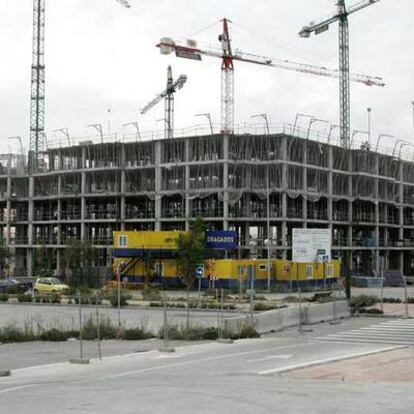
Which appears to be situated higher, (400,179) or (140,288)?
(400,179)

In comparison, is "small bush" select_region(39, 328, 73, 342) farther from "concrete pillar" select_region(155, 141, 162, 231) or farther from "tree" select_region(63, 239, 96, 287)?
"concrete pillar" select_region(155, 141, 162, 231)

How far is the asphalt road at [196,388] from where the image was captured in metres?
10.7

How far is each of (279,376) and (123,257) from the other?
174 ft

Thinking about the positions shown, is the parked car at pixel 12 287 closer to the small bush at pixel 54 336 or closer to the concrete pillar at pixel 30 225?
the concrete pillar at pixel 30 225

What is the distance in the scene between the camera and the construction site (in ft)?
262

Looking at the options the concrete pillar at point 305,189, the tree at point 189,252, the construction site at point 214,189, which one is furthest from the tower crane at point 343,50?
the tree at point 189,252

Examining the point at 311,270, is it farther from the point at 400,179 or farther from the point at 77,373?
the point at 77,373

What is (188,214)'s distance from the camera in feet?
261

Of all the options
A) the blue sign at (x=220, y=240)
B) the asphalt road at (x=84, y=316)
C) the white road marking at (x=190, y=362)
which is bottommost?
the asphalt road at (x=84, y=316)

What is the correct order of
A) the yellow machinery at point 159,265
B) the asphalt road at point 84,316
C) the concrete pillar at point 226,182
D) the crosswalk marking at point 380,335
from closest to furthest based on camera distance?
the crosswalk marking at point 380,335 < the asphalt road at point 84,316 < the yellow machinery at point 159,265 < the concrete pillar at point 226,182

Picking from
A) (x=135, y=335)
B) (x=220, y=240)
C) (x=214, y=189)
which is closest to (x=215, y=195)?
(x=214, y=189)

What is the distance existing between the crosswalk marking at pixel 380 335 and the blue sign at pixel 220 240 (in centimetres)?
3545

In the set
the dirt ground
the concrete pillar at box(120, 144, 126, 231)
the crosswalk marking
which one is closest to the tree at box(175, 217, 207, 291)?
the concrete pillar at box(120, 144, 126, 231)

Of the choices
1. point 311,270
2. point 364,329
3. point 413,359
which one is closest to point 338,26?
point 311,270
